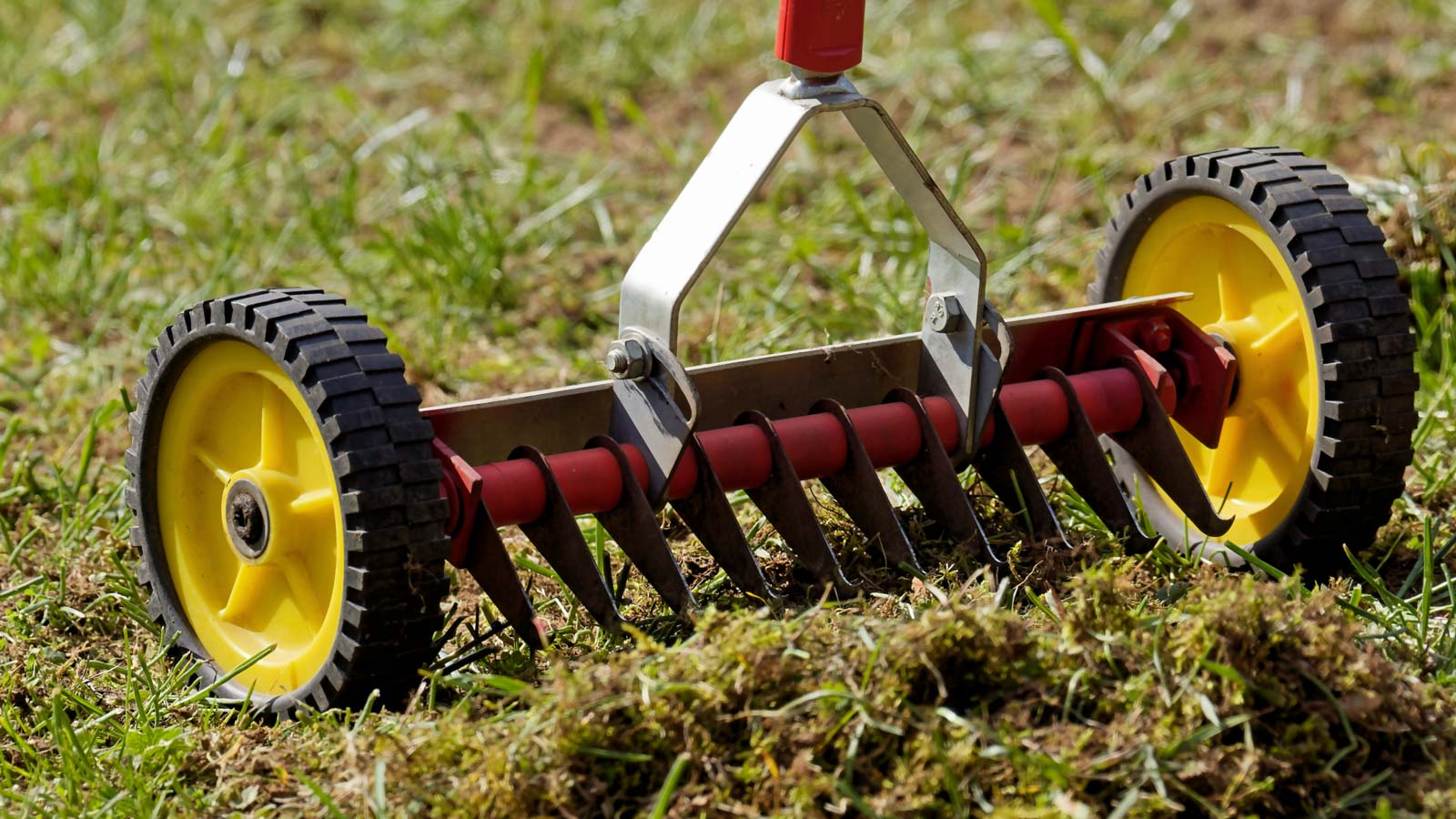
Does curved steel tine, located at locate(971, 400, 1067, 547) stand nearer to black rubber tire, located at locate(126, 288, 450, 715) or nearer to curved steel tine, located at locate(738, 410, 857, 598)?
curved steel tine, located at locate(738, 410, 857, 598)

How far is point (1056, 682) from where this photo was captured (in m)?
2.30

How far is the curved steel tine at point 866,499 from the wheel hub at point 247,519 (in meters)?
1.02

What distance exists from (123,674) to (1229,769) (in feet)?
6.41

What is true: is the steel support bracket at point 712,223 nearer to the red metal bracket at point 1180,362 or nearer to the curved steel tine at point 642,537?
the curved steel tine at point 642,537

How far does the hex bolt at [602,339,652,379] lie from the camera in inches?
110

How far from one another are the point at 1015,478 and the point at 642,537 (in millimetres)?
748

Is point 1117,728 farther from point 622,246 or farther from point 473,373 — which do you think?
point 622,246

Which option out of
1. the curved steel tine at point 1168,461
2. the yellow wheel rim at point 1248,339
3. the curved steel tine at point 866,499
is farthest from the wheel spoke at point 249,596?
the yellow wheel rim at point 1248,339

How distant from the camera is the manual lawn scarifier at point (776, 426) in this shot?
8.55ft

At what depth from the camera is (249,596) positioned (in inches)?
112

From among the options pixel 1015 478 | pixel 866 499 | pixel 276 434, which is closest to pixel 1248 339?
pixel 1015 478

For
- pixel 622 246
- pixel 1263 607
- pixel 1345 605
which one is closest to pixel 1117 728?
pixel 1263 607

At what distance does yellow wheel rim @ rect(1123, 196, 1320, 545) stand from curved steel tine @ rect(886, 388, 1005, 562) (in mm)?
475

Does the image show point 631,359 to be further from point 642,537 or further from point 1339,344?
point 1339,344
